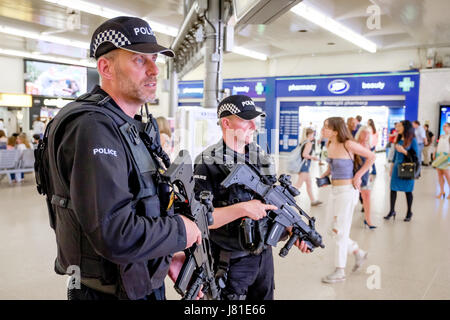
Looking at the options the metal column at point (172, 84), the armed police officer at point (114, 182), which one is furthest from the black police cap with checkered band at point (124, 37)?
the metal column at point (172, 84)

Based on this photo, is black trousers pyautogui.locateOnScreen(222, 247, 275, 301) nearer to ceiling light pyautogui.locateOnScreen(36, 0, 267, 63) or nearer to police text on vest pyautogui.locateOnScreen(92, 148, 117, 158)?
police text on vest pyautogui.locateOnScreen(92, 148, 117, 158)

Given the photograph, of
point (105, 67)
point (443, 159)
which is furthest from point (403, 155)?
point (105, 67)

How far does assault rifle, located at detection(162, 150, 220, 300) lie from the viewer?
4.48ft

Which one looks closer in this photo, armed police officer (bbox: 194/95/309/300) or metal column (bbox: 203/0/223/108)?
armed police officer (bbox: 194/95/309/300)

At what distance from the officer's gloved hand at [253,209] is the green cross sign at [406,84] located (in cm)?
1238

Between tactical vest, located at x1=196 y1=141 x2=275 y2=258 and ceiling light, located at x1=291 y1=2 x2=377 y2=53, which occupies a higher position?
ceiling light, located at x1=291 y1=2 x2=377 y2=53

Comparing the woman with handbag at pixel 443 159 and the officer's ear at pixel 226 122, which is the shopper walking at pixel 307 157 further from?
the officer's ear at pixel 226 122

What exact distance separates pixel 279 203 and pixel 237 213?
0.29 meters

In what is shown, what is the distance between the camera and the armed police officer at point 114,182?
107 centimetres

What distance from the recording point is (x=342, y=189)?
3.58 meters

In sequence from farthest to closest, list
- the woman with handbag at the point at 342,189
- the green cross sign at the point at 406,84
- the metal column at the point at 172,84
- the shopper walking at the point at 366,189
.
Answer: the green cross sign at the point at 406,84
the metal column at the point at 172,84
the shopper walking at the point at 366,189
the woman with handbag at the point at 342,189

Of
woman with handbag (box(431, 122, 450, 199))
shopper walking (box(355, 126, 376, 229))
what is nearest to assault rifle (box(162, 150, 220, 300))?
shopper walking (box(355, 126, 376, 229))

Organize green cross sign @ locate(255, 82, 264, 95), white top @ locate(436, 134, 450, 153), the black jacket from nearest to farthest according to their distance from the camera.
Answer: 1. the black jacket
2. white top @ locate(436, 134, 450, 153)
3. green cross sign @ locate(255, 82, 264, 95)

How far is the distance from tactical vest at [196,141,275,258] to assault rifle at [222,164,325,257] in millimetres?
51
